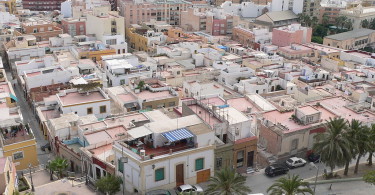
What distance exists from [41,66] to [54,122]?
28071mm

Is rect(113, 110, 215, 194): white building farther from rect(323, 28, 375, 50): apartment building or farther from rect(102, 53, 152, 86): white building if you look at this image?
rect(323, 28, 375, 50): apartment building

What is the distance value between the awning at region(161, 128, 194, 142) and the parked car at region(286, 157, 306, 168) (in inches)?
551

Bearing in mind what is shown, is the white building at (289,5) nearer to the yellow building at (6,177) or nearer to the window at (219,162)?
the window at (219,162)

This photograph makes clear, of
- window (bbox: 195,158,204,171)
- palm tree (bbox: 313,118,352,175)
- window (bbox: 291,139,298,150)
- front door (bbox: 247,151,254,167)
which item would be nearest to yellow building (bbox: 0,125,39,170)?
window (bbox: 195,158,204,171)

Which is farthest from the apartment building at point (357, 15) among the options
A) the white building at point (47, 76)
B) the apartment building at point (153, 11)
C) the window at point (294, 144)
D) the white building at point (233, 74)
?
the window at point (294, 144)

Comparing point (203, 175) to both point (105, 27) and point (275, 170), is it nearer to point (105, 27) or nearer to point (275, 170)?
point (275, 170)

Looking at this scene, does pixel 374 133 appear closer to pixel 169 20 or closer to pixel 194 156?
pixel 194 156

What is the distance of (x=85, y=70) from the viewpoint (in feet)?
245

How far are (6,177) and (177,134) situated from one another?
50.3 feet

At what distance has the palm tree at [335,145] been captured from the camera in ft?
141

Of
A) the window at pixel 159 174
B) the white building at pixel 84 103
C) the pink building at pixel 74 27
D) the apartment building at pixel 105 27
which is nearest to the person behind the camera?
the window at pixel 159 174

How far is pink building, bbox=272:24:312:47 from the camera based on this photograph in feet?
342

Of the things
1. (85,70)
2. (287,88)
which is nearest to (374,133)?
(287,88)

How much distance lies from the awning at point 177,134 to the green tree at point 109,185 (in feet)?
19.8
